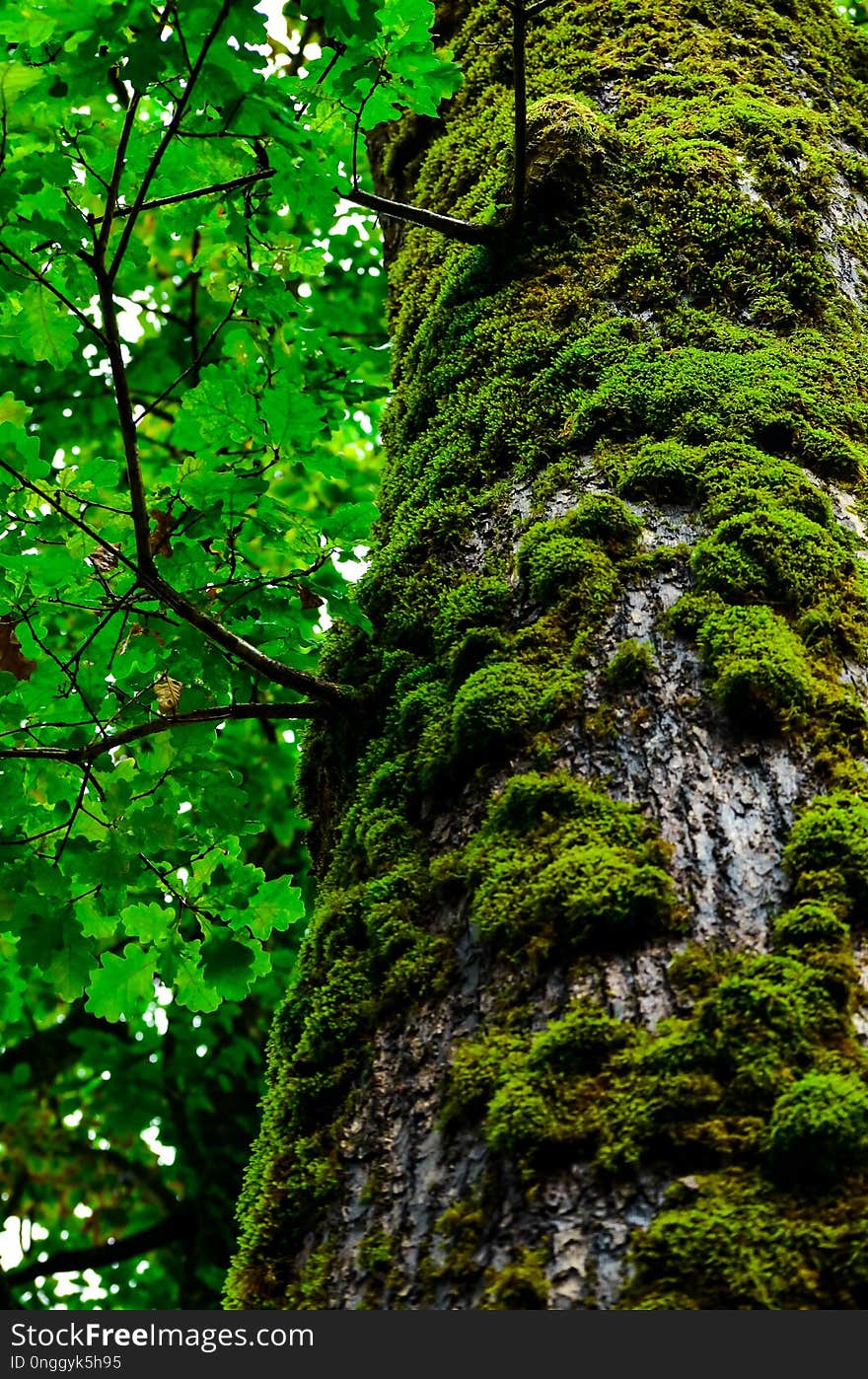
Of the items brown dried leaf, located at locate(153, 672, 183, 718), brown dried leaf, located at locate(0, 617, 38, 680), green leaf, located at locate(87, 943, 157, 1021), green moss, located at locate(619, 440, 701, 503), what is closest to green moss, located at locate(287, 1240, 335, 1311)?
green leaf, located at locate(87, 943, 157, 1021)

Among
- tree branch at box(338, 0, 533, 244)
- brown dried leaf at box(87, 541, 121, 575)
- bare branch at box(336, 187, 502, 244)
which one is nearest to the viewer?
brown dried leaf at box(87, 541, 121, 575)

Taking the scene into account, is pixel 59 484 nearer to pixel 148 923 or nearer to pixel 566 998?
pixel 148 923

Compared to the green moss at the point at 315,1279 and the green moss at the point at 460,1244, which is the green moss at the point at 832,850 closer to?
the green moss at the point at 460,1244

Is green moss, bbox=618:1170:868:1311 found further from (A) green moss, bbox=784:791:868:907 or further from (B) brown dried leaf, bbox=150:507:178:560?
(B) brown dried leaf, bbox=150:507:178:560

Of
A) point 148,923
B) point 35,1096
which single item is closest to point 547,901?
point 148,923

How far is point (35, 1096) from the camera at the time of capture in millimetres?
6484

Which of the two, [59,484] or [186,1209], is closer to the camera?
[59,484]

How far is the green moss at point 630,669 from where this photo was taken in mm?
1783

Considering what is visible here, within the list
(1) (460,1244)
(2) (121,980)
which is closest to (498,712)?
(1) (460,1244)

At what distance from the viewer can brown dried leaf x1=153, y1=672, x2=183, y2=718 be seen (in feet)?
7.29

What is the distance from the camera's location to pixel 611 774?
1672 millimetres

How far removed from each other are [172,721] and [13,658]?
63 centimetres

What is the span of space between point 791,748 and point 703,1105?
0.60 metres

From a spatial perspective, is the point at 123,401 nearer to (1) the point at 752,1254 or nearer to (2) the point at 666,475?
(2) the point at 666,475
